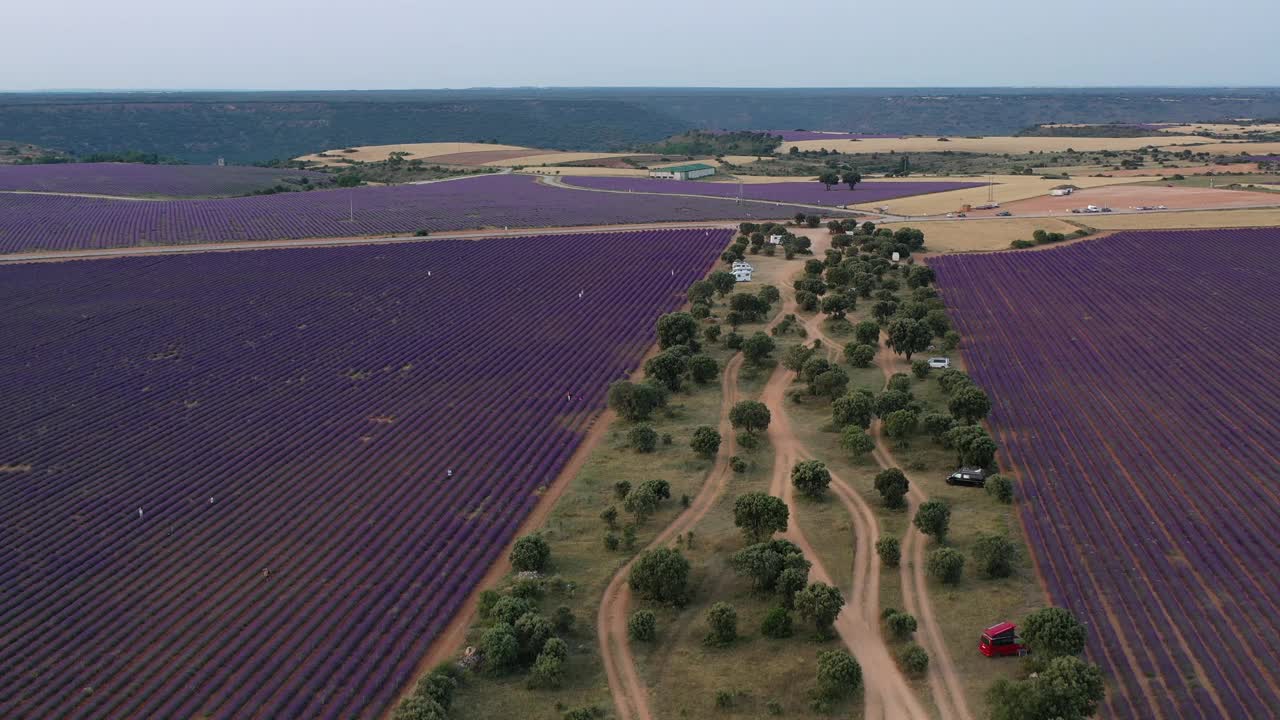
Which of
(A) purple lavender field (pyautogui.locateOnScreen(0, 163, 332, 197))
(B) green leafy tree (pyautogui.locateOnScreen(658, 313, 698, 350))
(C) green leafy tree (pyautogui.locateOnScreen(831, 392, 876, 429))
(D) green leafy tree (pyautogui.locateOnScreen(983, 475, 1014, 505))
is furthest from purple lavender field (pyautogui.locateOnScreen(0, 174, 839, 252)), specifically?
(D) green leafy tree (pyautogui.locateOnScreen(983, 475, 1014, 505))

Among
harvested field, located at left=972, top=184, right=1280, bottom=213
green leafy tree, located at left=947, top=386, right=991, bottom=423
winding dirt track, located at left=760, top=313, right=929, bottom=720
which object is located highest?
harvested field, located at left=972, top=184, right=1280, bottom=213

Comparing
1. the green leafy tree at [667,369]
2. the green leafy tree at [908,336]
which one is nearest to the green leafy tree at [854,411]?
the green leafy tree at [667,369]

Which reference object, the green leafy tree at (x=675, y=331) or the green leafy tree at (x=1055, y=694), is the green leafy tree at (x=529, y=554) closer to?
the green leafy tree at (x=1055, y=694)

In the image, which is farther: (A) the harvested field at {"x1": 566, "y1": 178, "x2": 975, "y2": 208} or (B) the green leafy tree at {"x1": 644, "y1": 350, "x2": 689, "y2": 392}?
(A) the harvested field at {"x1": 566, "y1": 178, "x2": 975, "y2": 208}

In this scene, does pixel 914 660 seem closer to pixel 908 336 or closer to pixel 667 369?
pixel 667 369

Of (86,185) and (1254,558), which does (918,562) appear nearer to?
(1254,558)

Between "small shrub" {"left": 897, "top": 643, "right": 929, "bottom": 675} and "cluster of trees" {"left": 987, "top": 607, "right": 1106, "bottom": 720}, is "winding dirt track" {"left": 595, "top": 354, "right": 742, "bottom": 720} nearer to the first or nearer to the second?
"small shrub" {"left": 897, "top": 643, "right": 929, "bottom": 675}
